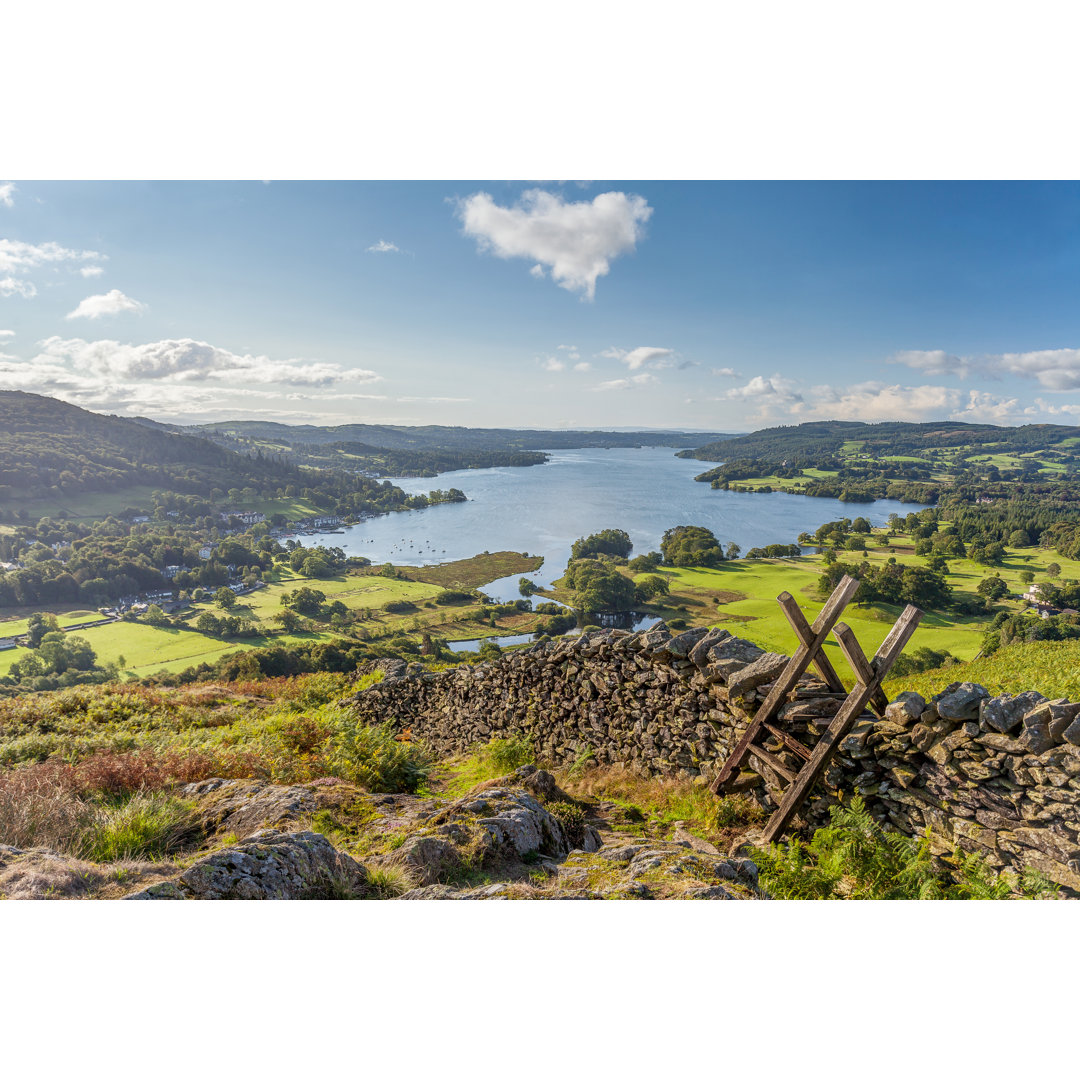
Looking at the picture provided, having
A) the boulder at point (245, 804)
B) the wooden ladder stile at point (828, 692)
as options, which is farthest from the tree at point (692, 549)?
the boulder at point (245, 804)

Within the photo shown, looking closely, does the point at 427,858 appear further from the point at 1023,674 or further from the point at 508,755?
the point at 1023,674

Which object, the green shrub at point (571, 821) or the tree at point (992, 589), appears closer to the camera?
the green shrub at point (571, 821)

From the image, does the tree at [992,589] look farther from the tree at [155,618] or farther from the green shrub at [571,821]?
the tree at [155,618]

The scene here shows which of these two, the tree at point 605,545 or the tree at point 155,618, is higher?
the tree at point 605,545

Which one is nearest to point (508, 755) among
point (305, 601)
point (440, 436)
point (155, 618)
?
point (305, 601)

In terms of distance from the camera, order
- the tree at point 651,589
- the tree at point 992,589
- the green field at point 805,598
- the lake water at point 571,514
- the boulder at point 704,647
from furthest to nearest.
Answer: the lake water at point 571,514, the tree at point 651,589, the tree at point 992,589, the green field at point 805,598, the boulder at point 704,647
